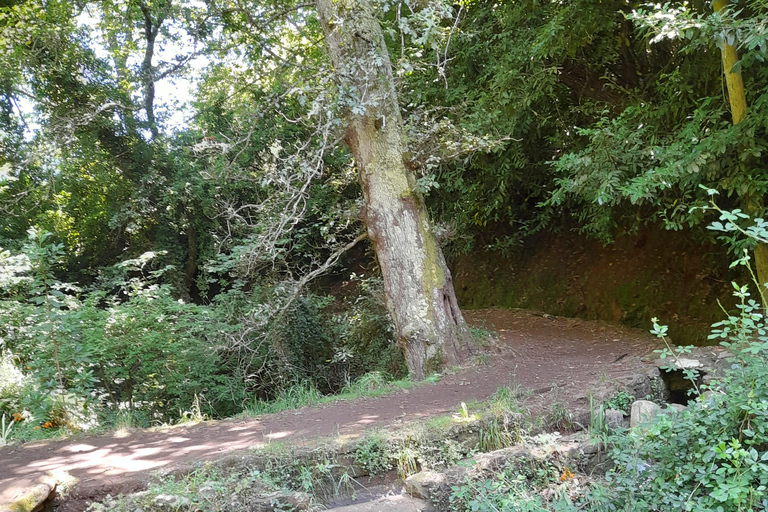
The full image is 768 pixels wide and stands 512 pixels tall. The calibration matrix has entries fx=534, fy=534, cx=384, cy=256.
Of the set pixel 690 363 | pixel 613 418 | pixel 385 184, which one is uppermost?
pixel 385 184

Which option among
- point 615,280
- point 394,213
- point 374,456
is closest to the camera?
point 374,456

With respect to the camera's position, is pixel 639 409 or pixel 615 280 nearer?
pixel 639 409

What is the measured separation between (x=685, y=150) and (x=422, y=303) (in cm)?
343

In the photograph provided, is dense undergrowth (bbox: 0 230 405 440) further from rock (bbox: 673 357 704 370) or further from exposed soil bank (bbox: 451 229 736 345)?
exposed soil bank (bbox: 451 229 736 345)

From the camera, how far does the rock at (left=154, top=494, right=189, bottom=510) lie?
3418 mm

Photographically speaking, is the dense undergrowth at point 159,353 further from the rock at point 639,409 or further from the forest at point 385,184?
the rock at point 639,409

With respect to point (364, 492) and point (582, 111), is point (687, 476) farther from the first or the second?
point (582, 111)

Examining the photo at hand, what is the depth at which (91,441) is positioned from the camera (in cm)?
505

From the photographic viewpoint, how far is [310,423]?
16.9 feet

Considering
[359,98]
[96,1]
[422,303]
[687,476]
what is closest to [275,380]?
[422,303]

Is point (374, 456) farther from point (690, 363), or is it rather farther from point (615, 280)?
point (615, 280)

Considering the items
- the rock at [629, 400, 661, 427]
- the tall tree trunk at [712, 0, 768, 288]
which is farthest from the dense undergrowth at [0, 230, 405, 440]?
the tall tree trunk at [712, 0, 768, 288]

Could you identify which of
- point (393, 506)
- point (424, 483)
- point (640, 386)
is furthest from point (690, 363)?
point (393, 506)

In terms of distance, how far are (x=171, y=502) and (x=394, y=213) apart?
4354mm
